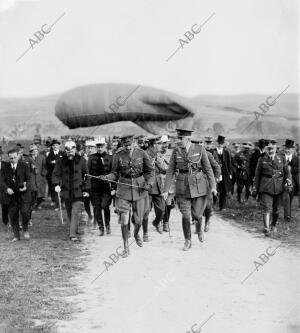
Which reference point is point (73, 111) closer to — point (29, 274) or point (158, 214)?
point (158, 214)

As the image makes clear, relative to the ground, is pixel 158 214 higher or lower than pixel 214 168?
lower

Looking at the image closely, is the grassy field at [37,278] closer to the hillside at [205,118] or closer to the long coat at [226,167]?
the long coat at [226,167]

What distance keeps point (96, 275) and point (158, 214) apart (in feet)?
11.7

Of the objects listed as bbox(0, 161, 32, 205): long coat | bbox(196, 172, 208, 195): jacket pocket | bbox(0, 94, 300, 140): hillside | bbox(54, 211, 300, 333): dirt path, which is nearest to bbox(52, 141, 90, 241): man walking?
bbox(0, 161, 32, 205): long coat

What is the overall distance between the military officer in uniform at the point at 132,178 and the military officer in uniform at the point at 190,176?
0.41 metres

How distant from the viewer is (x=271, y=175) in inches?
416

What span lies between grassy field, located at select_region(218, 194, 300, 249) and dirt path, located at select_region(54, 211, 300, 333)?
66 centimetres

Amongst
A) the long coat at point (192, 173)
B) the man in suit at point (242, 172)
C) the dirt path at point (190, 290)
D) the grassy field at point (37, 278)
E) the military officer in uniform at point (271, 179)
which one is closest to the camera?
the dirt path at point (190, 290)

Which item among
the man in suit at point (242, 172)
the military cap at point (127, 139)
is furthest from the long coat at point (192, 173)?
the man in suit at point (242, 172)

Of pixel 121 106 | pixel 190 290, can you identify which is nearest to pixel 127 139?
pixel 190 290

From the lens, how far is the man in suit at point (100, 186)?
34.8 feet

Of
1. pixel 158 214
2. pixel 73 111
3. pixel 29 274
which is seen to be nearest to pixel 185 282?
pixel 29 274

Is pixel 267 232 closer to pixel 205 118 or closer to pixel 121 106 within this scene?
pixel 121 106

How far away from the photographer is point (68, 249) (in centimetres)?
932
